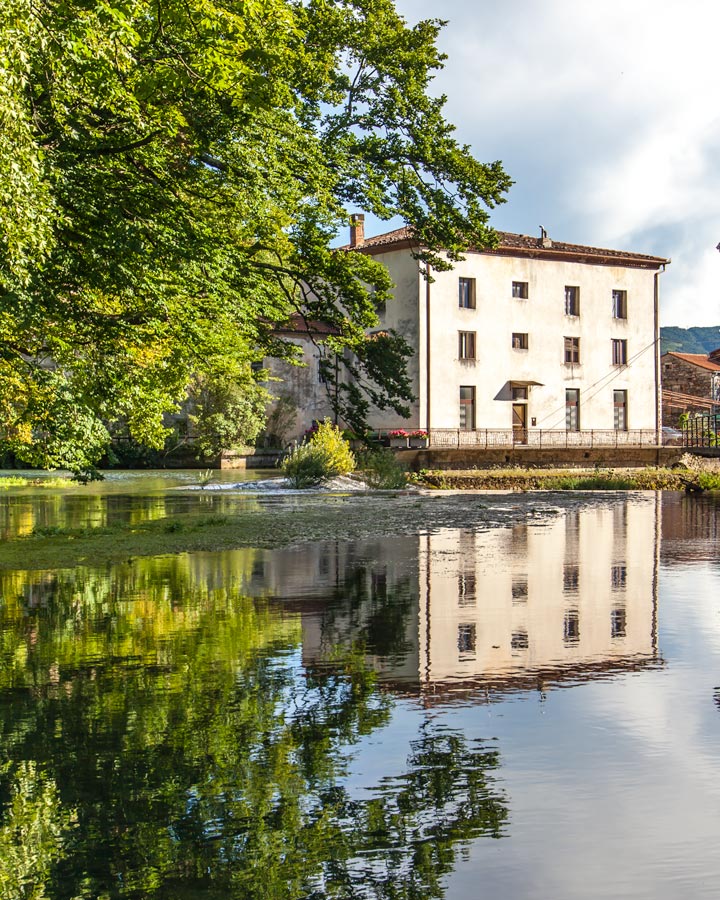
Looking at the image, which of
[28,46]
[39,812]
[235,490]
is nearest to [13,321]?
[28,46]

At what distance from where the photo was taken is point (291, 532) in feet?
63.0

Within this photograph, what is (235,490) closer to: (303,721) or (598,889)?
(303,721)

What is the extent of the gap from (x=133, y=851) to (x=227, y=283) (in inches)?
579

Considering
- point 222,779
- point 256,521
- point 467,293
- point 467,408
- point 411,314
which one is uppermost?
point 467,293

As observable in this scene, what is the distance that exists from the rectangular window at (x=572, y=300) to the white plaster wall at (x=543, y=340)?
262 mm

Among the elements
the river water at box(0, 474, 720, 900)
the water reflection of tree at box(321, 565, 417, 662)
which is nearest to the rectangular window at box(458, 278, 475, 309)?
the water reflection of tree at box(321, 565, 417, 662)

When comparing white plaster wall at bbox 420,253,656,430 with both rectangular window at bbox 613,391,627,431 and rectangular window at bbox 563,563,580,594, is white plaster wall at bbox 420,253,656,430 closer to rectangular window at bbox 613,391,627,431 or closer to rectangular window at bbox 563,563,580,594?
rectangular window at bbox 613,391,627,431

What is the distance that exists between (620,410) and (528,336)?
8097 mm

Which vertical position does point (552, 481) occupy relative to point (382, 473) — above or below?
below

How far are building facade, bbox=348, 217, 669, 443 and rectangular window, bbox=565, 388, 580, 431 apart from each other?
7cm

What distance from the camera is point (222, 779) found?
16.1 ft

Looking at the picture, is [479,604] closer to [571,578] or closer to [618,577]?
[571,578]

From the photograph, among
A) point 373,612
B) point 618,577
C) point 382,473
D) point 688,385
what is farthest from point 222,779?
point 688,385

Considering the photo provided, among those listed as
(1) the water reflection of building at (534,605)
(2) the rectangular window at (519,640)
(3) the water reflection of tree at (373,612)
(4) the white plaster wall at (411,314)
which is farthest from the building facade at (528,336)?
(2) the rectangular window at (519,640)
